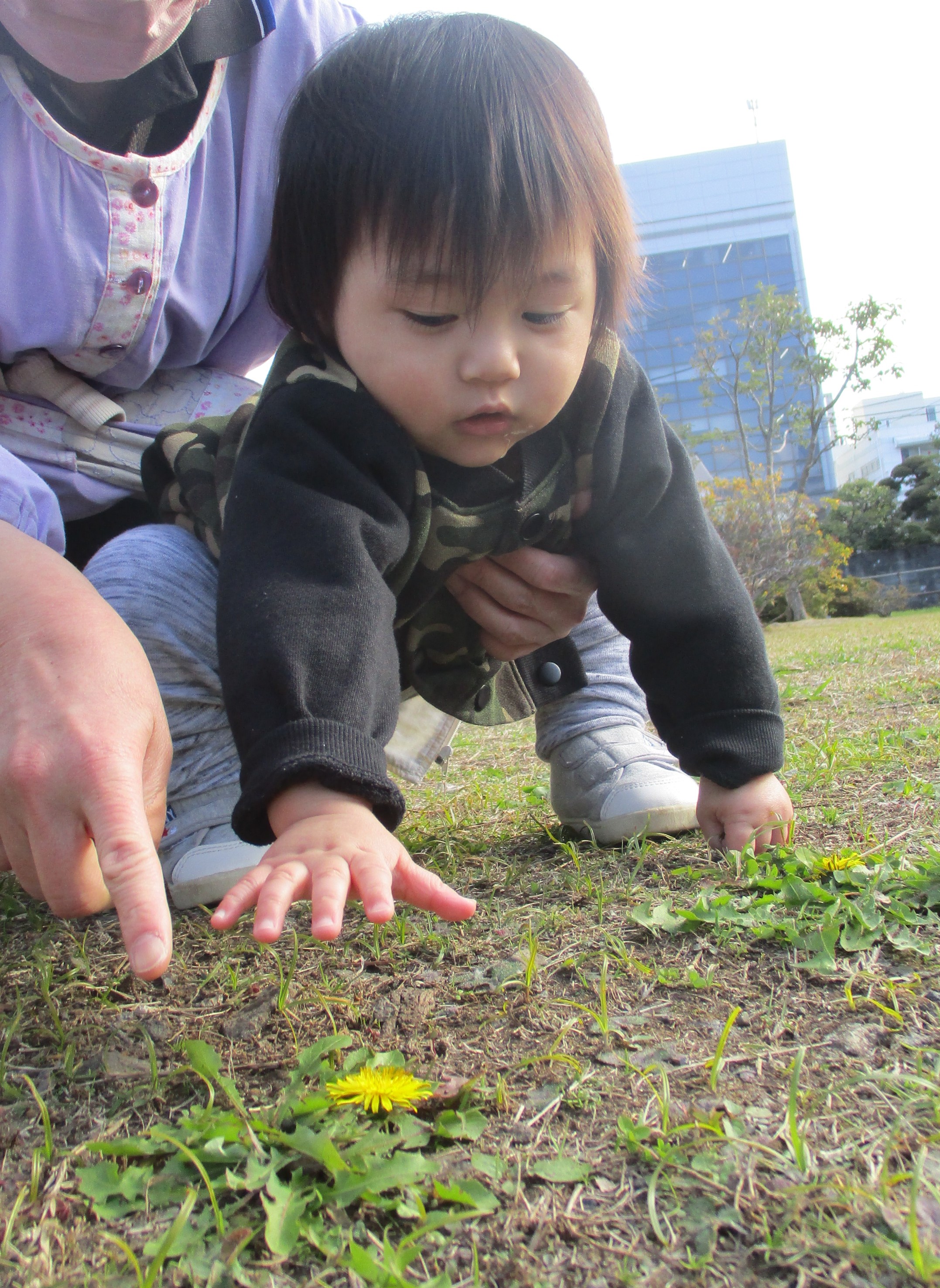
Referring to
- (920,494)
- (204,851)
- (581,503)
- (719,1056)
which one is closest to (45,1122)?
(719,1056)

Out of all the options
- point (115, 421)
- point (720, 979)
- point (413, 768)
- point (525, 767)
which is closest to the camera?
point (720, 979)

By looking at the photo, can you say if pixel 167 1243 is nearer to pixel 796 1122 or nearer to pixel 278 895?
pixel 278 895

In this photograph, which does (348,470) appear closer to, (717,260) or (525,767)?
(525,767)

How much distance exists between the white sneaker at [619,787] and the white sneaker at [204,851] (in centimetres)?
59

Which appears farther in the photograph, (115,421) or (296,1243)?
(115,421)

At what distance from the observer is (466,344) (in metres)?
1.32

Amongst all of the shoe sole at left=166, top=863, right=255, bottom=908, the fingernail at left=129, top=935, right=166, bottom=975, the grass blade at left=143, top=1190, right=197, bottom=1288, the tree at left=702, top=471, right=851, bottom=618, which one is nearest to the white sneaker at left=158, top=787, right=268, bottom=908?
the shoe sole at left=166, top=863, right=255, bottom=908

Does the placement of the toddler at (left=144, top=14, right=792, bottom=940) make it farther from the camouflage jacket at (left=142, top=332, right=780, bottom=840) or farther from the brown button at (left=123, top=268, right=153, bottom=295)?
the brown button at (left=123, top=268, right=153, bottom=295)

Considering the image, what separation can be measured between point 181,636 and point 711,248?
168 feet

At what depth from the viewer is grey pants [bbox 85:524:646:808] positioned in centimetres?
→ 163

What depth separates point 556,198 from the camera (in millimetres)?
1360

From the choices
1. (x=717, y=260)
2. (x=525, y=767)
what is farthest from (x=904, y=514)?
(x=525, y=767)

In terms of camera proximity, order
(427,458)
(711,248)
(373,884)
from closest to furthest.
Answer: (373,884)
(427,458)
(711,248)

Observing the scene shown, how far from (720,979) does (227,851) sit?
2.64 feet
